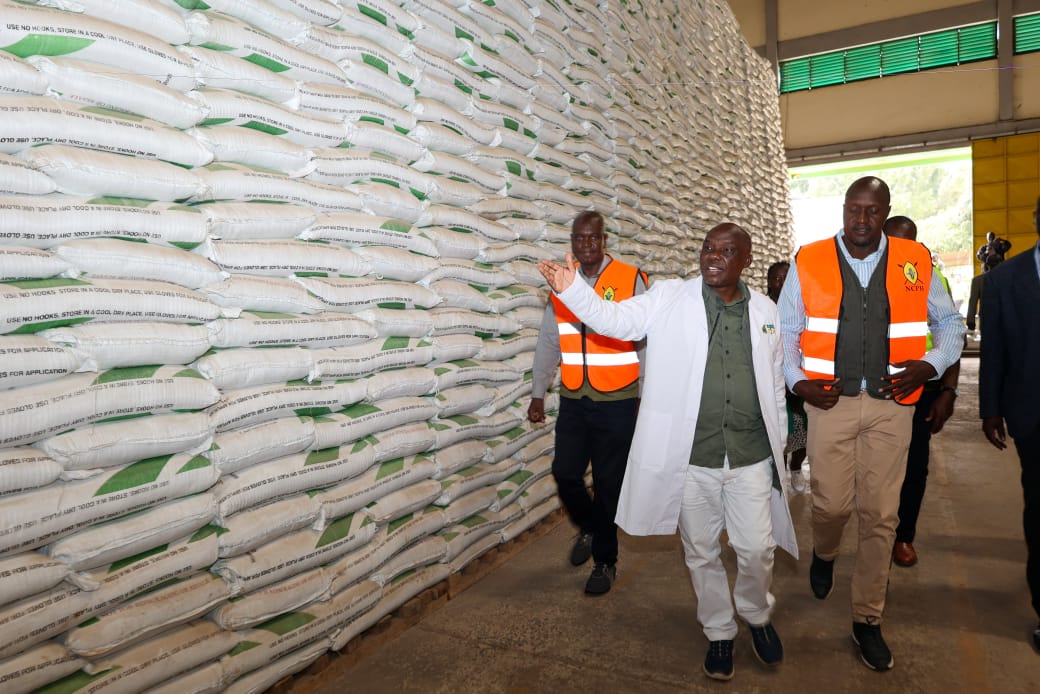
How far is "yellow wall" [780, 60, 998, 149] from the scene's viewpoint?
1230cm

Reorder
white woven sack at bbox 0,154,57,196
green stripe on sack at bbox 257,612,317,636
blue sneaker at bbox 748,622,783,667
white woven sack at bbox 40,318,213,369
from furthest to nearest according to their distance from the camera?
blue sneaker at bbox 748,622,783,667, green stripe on sack at bbox 257,612,317,636, white woven sack at bbox 40,318,213,369, white woven sack at bbox 0,154,57,196

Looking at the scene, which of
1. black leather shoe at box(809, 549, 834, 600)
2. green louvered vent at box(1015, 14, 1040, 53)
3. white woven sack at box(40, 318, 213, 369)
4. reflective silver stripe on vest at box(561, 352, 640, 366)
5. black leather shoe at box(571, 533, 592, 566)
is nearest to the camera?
white woven sack at box(40, 318, 213, 369)

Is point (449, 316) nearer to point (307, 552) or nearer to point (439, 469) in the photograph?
point (439, 469)

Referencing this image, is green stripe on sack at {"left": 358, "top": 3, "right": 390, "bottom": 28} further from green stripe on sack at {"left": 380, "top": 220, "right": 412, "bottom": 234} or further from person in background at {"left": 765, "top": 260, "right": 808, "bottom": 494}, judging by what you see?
person in background at {"left": 765, "top": 260, "right": 808, "bottom": 494}

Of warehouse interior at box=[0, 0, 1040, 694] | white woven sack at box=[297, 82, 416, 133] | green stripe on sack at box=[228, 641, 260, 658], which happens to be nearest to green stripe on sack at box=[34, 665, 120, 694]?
warehouse interior at box=[0, 0, 1040, 694]

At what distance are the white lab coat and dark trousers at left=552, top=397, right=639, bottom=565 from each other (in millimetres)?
599

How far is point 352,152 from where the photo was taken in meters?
2.36

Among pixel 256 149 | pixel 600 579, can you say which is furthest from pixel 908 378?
pixel 256 149

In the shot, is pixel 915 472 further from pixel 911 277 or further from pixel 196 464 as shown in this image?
pixel 196 464

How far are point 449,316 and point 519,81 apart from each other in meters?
1.40

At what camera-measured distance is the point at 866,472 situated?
2.40 metres

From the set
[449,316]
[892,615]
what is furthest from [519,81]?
[892,615]

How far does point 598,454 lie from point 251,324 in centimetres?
161

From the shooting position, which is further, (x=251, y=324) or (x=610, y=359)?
(x=610, y=359)
